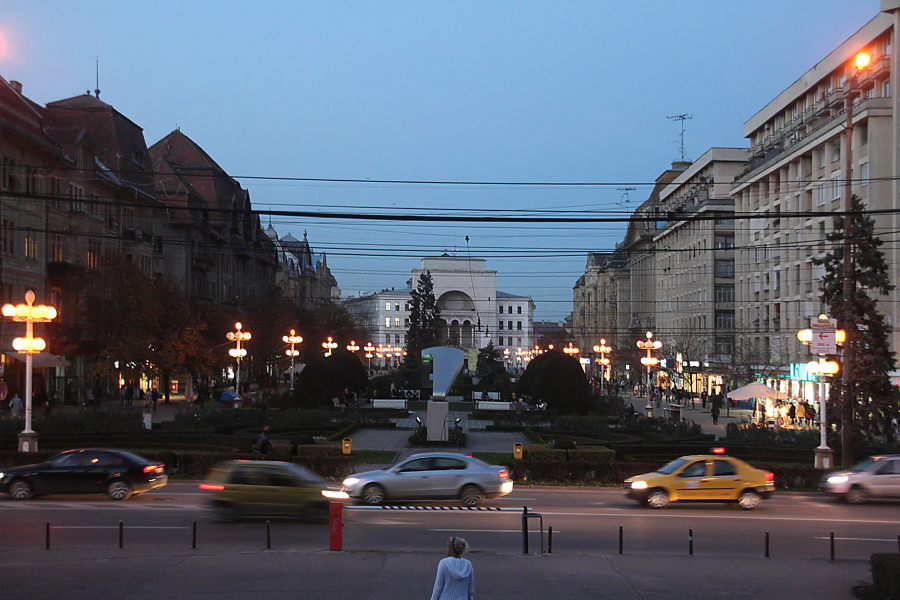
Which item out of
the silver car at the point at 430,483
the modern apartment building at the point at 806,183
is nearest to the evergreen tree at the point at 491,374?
the modern apartment building at the point at 806,183

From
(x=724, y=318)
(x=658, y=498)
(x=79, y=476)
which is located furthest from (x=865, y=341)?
(x=724, y=318)

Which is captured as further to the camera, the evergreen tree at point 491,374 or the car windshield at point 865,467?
the evergreen tree at point 491,374

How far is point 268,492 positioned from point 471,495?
501cm

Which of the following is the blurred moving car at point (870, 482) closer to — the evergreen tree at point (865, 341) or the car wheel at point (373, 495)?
the evergreen tree at point (865, 341)

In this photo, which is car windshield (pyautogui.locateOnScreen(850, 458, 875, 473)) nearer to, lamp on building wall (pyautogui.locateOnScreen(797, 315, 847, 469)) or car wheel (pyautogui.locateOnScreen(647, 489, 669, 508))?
lamp on building wall (pyautogui.locateOnScreen(797, 315, 847, 469))

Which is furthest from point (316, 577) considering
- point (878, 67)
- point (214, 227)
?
point (214, 227)

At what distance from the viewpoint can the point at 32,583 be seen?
1231 centimetres

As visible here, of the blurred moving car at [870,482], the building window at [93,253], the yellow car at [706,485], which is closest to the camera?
the yellow car at [706,485]

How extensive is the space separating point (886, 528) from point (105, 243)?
51921 millimetres

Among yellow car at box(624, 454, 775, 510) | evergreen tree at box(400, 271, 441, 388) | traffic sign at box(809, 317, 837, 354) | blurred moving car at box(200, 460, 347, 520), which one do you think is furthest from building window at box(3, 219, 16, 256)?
traffic sign at box(809, 317, 837, 354)

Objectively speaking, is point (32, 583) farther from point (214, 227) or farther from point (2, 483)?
point (214, 227)

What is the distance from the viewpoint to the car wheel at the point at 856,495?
22.0m

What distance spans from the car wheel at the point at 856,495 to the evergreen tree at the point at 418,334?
52001 millimetres

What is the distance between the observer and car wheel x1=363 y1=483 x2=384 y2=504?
65.9 ft
